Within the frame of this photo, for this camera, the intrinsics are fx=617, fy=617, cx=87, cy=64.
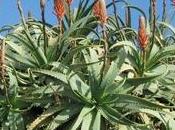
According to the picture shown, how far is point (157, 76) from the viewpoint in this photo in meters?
3.87

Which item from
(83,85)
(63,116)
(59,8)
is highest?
(59,8)

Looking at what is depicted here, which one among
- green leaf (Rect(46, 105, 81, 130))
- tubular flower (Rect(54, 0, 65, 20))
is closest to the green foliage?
green leaf (Rect(46, 105, 81, 130))

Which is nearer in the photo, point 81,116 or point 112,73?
point 81,116

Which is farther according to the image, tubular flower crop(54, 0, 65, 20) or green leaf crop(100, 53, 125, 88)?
green leaf crop(100, 53, 125, 88)

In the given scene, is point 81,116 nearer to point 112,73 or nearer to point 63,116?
point 63,116

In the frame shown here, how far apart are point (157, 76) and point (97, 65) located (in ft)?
1.27

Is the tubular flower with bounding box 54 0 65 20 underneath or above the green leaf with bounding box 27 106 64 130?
above

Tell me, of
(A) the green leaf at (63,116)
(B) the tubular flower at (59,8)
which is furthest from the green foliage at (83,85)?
(B) the tubular flower at (59,8)

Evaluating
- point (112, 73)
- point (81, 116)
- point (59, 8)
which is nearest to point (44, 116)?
point (81, 116)

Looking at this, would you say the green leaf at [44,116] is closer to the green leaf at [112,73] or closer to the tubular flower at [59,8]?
the green leaf at [112,73]

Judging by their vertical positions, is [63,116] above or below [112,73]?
below

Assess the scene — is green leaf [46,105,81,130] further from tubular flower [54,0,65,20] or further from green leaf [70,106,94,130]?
tubular flower [54,0,65,20]

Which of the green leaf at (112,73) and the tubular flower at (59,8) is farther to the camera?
the green leaf at (112,73)

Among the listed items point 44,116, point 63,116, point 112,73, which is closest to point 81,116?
point 63,116
